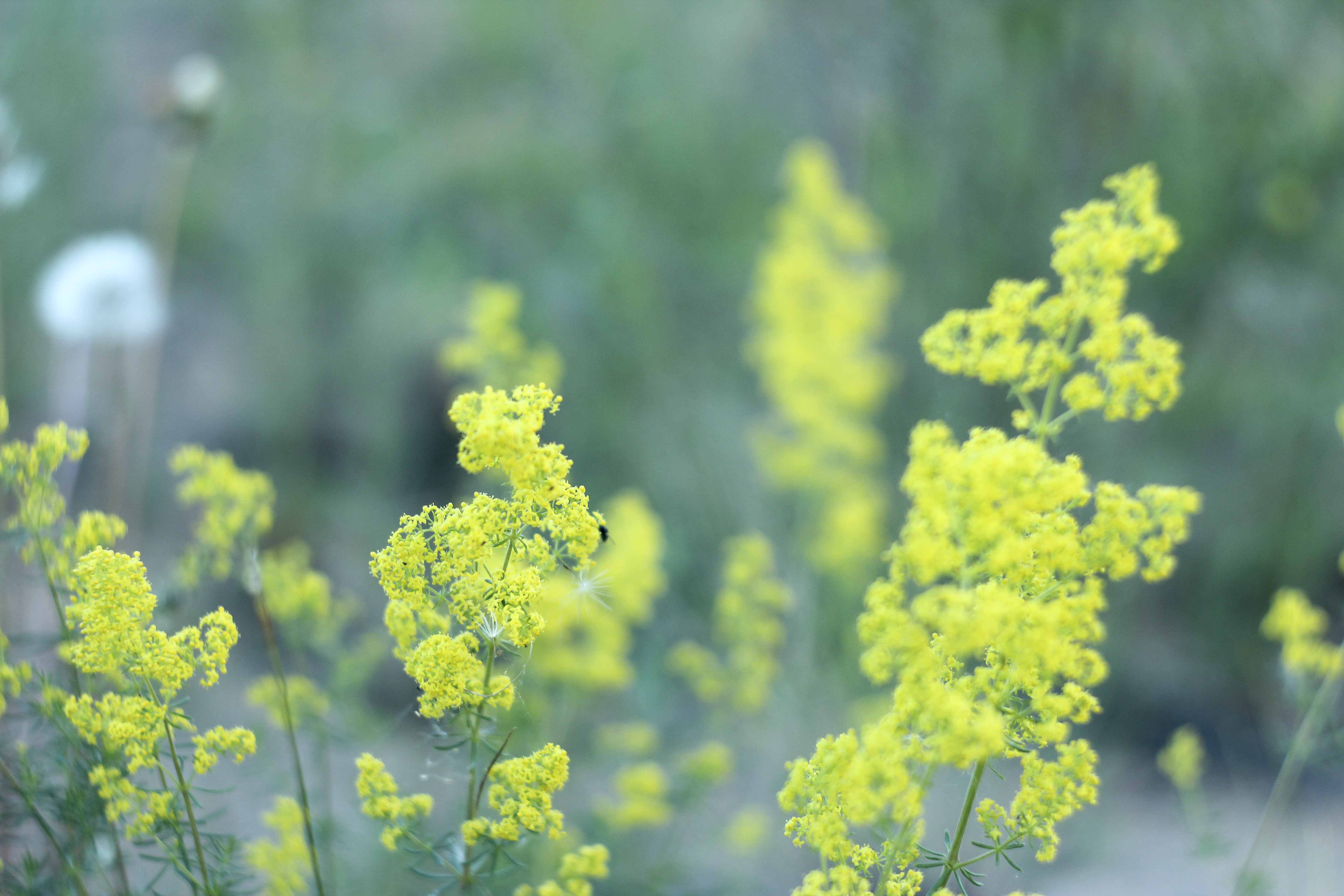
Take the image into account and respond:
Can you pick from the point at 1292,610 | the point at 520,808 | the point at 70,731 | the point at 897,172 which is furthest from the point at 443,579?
the point at 897,172

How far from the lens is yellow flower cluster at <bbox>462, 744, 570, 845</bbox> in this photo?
2.52 feet

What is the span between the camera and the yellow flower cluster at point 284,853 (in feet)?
3.49

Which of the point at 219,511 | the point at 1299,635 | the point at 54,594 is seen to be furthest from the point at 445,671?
the point at 1299,635

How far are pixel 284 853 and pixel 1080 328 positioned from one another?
111 centimetres

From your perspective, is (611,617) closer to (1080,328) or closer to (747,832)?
→ (747,832)

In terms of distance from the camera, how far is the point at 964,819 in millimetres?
764

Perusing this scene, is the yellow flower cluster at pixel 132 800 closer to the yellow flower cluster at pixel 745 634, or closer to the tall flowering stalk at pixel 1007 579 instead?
the tall flowering stalk at pixel 1007 579

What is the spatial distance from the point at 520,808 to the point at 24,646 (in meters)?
0.99

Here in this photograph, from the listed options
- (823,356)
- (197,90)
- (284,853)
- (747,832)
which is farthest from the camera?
(823,356)

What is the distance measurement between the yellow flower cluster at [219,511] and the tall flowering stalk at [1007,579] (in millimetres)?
816

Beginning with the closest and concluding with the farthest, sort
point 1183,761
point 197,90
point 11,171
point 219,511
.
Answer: point 219,511, point 1183,761, point 11,171, point 197,90

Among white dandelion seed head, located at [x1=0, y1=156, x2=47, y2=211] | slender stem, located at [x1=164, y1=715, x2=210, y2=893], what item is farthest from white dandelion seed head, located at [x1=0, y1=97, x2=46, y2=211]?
slender stem, located at [x1=164, y1=715, x2=210, y2=893]

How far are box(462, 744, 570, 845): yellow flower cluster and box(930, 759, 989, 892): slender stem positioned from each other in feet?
1.14

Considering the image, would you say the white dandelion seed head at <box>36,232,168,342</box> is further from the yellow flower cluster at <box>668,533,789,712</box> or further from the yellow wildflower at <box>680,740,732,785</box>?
the yellow wildflower at <box>680,740,732,785</box>
